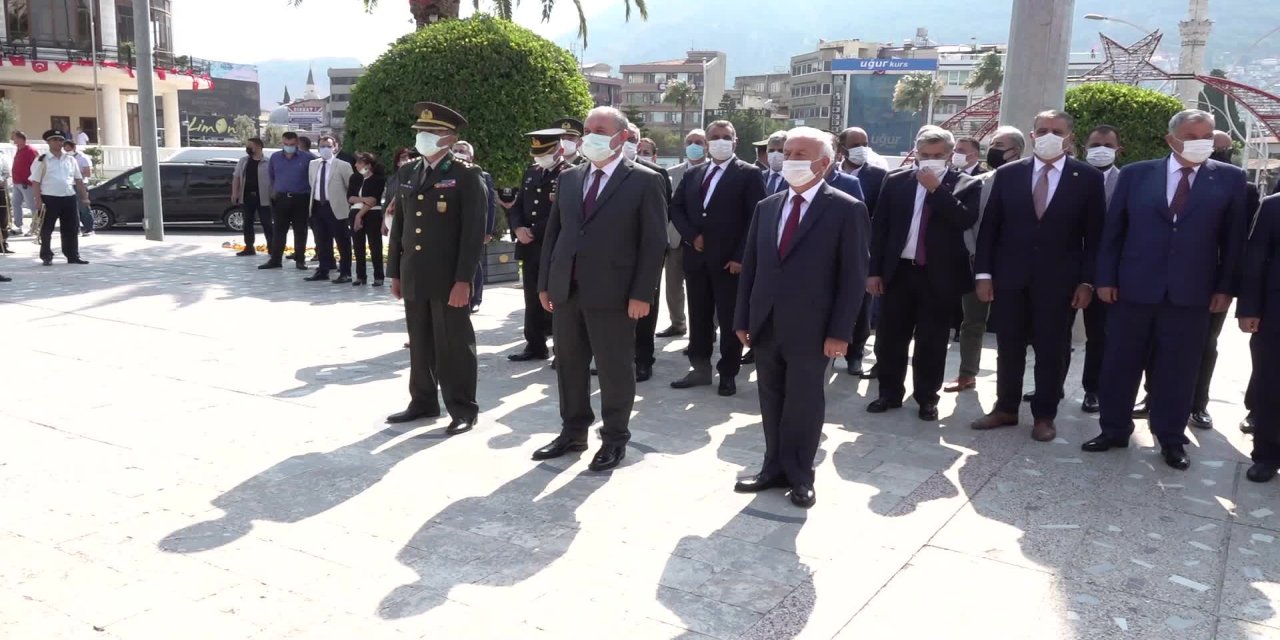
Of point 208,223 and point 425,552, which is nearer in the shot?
point 425,552

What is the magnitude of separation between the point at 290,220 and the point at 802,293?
1074cm

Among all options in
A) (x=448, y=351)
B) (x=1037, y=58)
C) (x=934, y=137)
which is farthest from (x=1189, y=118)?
(x=448, y=351)

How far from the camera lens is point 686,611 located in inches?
148

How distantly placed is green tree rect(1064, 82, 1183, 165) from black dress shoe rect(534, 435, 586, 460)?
11552 mm

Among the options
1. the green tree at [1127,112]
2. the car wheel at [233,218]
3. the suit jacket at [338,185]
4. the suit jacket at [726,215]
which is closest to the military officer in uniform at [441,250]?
the suit jacket at [726,215]

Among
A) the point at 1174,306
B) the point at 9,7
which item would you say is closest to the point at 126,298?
the point at 1174,306

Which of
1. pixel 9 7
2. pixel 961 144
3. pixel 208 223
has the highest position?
pixel 9 7

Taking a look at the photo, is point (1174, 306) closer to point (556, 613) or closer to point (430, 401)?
point (556, 613)

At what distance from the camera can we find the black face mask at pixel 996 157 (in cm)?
759

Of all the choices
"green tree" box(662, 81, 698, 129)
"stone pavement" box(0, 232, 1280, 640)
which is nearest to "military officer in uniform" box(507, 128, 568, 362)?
"stone pavement" box(0, 232, 1280, 640)

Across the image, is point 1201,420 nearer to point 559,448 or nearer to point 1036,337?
point 1036,337

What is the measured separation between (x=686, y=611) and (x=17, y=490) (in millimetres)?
3428

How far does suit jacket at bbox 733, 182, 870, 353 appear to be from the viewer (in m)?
4.79

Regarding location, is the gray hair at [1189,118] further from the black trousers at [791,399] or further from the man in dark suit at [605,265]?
the man in dark suit at [605,265]
